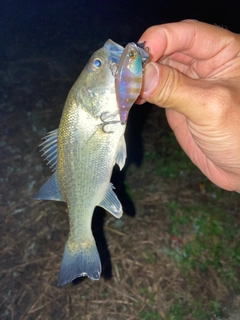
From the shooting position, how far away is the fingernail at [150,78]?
1.84m

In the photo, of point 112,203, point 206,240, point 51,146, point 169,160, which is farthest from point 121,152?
point 169,160

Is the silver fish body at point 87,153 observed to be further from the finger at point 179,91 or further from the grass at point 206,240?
the grass at point 206,240

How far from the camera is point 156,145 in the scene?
4.76 m

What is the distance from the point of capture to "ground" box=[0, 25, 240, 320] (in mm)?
3605

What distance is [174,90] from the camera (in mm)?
1949

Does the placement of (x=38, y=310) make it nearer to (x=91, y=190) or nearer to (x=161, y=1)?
(x=91, y=190)

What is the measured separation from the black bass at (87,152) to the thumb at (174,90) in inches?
7.3

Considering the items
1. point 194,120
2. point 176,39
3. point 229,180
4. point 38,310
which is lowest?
point 38,310

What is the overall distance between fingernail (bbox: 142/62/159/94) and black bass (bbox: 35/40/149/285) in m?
0.16

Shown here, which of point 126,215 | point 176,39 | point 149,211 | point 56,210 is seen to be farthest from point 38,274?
point 176,39

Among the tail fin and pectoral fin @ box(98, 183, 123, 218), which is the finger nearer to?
pectoral fin @ box(98, 183, 123, 218)

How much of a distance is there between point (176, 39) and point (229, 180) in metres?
1.22

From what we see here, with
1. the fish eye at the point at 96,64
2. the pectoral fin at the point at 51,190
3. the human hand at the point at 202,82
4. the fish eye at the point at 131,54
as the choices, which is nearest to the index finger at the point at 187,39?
the human hand at the point at 202,82

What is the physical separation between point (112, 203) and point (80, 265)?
424 mm
